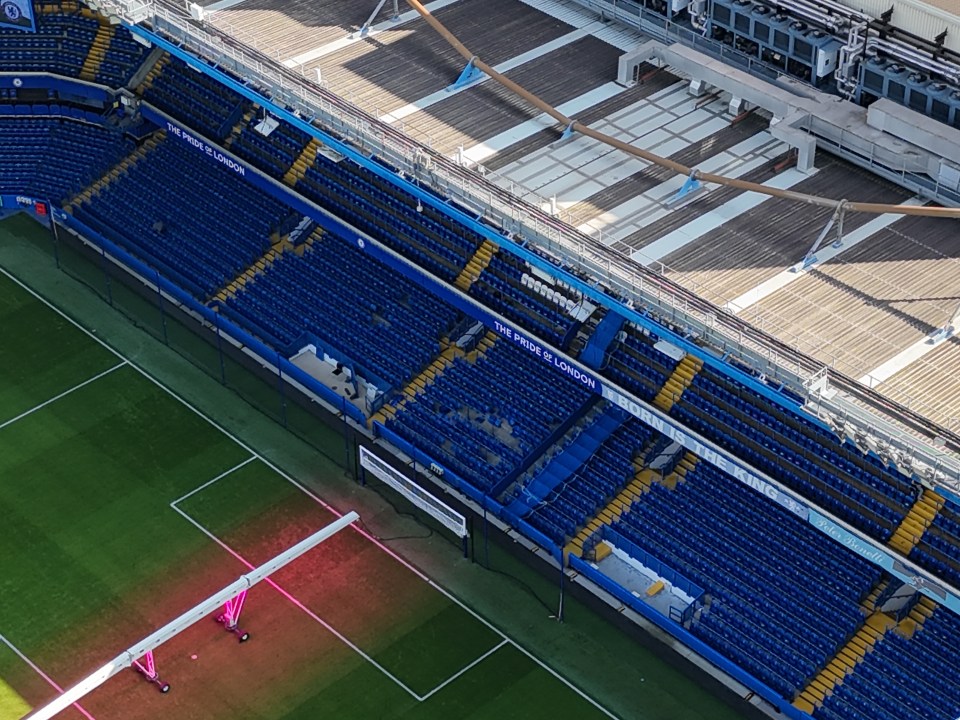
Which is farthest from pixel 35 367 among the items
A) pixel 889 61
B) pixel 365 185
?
pixel 889 61

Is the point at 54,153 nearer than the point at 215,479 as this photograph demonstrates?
No

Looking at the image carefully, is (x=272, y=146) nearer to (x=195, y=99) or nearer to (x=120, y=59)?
(x=195, y=99)

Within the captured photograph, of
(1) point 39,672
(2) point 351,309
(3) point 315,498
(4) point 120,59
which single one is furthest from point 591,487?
(4) point 120,59

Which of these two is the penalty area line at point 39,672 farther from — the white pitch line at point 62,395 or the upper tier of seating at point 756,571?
the upper tier of seating at point 756,571

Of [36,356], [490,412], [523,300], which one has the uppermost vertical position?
[523,300]

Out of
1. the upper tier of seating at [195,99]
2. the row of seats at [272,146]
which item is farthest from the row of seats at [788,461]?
the upper tier of seating at [195,99]

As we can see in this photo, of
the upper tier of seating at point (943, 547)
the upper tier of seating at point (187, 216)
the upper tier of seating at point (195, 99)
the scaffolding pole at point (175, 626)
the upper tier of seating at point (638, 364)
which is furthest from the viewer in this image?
the upper tier of seating at point (195, 99)
